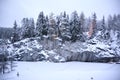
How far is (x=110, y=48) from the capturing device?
356 cm

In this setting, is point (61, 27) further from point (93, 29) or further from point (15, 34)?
point (15, 34)

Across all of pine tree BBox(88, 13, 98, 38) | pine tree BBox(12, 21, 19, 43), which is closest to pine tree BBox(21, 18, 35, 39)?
pine tree BBox(12, 21, 19, 43)

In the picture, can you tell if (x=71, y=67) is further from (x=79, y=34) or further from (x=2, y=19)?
(x=2, y=19)

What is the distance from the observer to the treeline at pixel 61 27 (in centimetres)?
299

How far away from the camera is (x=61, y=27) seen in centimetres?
347

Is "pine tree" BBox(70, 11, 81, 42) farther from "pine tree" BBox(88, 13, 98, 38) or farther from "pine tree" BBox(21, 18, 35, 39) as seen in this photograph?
"pine tree" BBox(21, 18, 35, 39)

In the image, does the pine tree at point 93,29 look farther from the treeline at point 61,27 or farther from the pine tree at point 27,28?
the pine tree at point 27,28

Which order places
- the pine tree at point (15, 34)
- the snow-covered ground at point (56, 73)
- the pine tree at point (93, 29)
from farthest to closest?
the pine tree at point (93, 29) < the pine tree at point (15, 34) < the snow-covered ground at point (56, 73)

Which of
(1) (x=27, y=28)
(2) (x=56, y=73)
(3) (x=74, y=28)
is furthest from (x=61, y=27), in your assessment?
(2) (x=56, y=73)

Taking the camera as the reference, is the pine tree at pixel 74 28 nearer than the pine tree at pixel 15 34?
No

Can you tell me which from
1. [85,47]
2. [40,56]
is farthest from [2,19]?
[85,47]

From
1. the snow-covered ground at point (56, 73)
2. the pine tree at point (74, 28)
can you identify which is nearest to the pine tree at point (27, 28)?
the snow-covered ground at point (56, 73)

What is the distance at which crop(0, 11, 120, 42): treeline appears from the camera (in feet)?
9.80

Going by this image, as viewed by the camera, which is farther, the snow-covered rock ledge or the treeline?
the treeline
